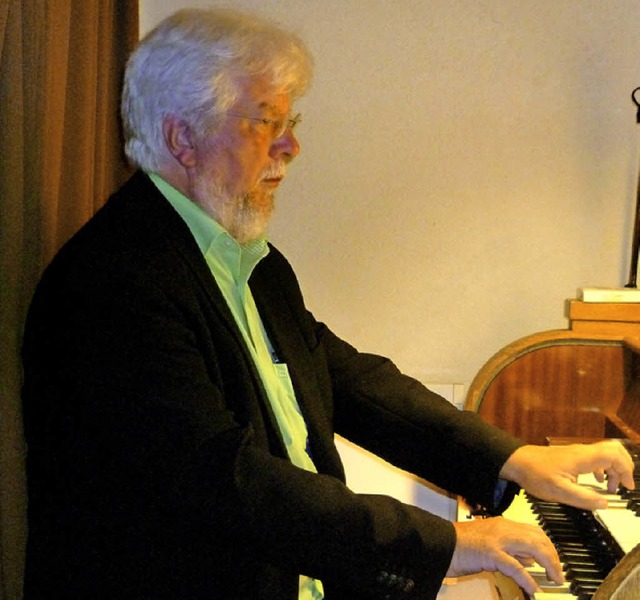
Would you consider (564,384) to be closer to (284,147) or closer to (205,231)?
(284,147)

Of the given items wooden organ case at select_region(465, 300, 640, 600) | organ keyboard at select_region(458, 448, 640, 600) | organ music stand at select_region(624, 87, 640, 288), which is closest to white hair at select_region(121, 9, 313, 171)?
organ keyboard at select_region(458, 448, 640, 600)

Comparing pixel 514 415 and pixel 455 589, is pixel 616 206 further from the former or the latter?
pixel 455 589

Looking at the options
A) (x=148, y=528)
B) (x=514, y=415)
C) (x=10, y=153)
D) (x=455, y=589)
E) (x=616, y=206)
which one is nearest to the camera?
(x=148, y=528)

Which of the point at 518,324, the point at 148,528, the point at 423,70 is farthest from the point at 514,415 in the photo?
the point at 148,528

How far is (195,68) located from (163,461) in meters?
0.60

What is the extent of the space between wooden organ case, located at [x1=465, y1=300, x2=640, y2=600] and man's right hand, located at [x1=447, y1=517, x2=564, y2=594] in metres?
0.98

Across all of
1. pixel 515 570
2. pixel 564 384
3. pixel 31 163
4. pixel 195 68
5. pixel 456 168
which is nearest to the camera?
pixel 515 570

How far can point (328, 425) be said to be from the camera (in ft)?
4.99

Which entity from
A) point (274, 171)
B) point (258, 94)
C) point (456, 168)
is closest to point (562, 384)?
point (456, 168)

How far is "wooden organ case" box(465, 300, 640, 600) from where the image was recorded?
6.86 feet

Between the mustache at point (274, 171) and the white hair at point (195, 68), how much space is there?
122 mm

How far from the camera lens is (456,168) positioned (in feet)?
8.02

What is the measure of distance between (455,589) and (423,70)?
142cm

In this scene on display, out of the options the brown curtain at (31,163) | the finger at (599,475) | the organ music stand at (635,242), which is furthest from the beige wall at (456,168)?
the finger at (599,475)
